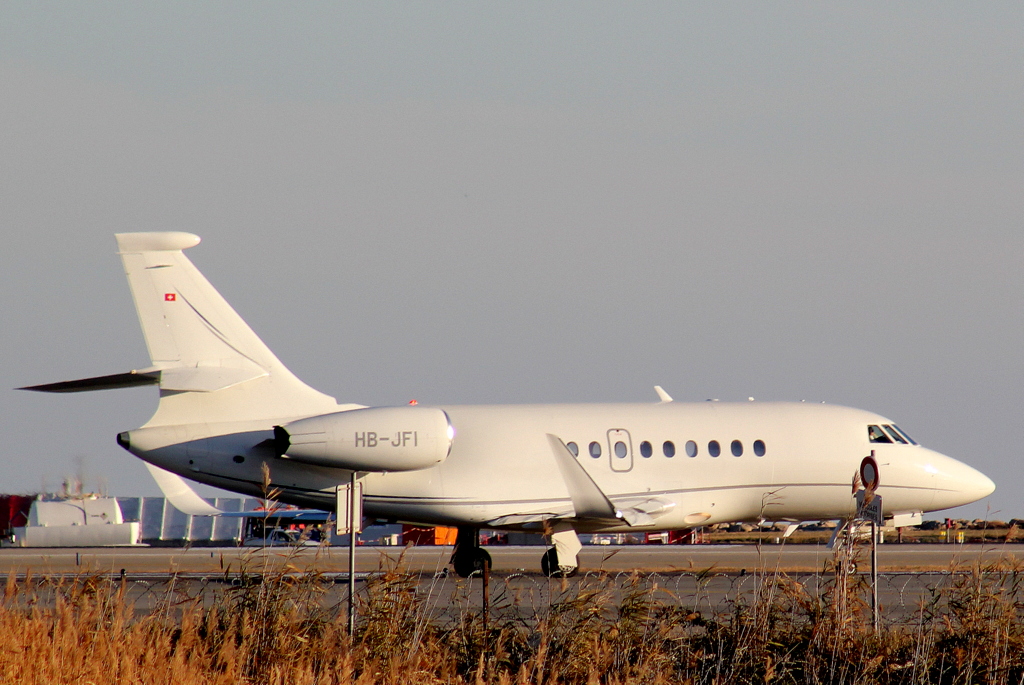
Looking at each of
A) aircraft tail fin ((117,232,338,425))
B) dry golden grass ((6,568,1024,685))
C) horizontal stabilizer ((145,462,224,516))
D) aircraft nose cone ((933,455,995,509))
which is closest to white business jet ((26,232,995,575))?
aircraft tail fin ((117,232,338,425))

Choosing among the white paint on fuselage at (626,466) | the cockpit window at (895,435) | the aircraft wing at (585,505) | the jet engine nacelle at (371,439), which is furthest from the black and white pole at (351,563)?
the cockpit window at (895,435)

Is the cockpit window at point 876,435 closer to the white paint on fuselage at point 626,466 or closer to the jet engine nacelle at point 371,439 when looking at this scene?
the white paint on fuselage at point 626,466

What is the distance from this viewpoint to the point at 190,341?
2089cm

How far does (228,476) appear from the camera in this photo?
2092 cm

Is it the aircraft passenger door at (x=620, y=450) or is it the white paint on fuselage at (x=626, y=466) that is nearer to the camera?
the white paint on fuselage at (x=626, y=466)

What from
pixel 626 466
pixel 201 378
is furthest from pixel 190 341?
pixel 626 466

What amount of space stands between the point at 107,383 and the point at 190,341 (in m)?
1.65

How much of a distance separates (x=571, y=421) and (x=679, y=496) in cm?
247

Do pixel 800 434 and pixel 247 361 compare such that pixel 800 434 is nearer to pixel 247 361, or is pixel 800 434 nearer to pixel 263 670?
pixel 247 361

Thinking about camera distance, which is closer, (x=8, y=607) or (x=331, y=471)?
(x=8, y=607)

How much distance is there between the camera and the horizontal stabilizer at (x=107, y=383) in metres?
19.6

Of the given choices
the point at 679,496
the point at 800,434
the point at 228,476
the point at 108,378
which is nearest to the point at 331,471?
the point at 228,476

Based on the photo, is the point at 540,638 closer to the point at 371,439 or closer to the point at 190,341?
the point at 371,439

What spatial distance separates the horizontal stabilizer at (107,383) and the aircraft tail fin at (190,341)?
134 mm
